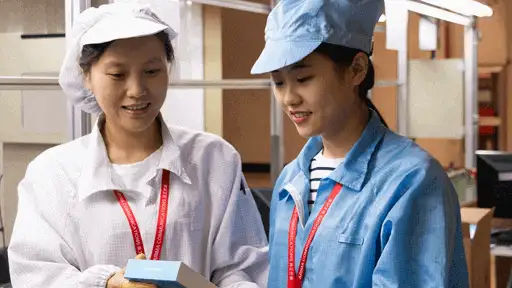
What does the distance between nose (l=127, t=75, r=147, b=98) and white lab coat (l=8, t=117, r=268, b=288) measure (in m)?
0.15

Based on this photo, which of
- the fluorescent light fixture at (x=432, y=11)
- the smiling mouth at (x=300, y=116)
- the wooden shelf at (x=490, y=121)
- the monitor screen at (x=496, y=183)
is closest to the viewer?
the smiling mouth at (x=300, y=116)

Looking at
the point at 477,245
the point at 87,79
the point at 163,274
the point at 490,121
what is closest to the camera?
the point at 163,274

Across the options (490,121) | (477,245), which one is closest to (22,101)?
(477,245)

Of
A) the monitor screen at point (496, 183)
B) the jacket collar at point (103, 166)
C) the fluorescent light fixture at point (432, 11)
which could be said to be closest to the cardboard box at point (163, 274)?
the jacket collar at point (103, 166)

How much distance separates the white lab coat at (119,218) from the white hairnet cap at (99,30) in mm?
85

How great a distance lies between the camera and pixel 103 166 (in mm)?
1479

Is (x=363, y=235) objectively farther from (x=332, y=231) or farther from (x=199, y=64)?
(x=199, y=64)

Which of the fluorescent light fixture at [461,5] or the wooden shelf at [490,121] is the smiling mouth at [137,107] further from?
the wooden shelf at [490,121]

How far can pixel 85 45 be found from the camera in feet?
4.82

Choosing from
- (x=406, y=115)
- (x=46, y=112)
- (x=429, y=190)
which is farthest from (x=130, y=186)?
(x=406, y=115)

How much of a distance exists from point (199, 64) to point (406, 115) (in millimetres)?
1514

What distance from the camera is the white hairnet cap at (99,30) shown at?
1.40 m

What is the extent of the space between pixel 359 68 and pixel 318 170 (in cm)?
22

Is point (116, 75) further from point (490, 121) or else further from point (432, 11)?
point (490, 121)
